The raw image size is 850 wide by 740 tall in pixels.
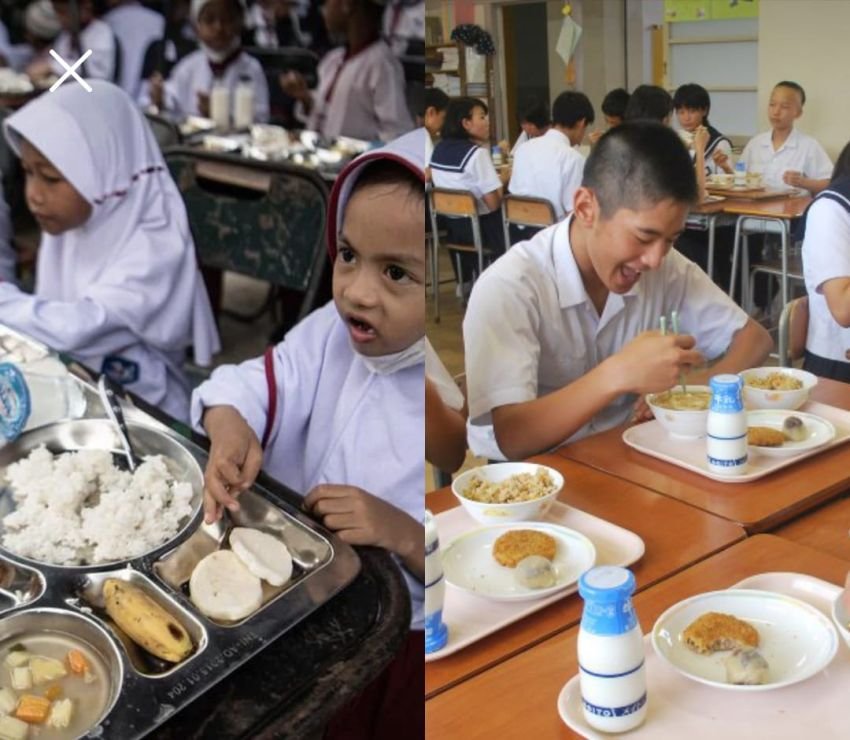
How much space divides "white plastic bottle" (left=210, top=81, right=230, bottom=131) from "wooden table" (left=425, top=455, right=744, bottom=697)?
2.17 feet

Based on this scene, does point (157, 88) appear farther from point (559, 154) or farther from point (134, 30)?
point (559, 154)

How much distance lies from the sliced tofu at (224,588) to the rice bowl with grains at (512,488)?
0.82 m

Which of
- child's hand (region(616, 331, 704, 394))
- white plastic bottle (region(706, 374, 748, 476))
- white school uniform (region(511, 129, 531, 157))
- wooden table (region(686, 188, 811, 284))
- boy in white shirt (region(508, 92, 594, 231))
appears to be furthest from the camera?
wooden table (region(686, 188, 811, 284))

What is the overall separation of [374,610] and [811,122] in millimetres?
2482

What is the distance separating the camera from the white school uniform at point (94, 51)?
2.15ft

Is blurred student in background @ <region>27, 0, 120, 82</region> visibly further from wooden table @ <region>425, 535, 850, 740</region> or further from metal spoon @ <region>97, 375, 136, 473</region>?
wooden table @ <region>425, 535, 850, 740</region>

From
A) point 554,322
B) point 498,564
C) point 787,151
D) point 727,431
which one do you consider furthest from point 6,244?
point 787,151

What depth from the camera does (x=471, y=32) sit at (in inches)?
50.6

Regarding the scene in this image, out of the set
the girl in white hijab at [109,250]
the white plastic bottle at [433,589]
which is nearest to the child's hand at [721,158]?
the white plastic bottle at [433,589]

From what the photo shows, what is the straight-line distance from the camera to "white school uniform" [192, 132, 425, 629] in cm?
63

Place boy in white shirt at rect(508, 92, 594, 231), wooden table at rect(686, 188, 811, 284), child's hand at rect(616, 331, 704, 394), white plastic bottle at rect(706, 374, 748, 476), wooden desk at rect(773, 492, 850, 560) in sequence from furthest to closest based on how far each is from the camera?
wooden table at rect(686, 188, 811, 284) → boy in white shirt at rect(508, 92, 594, 231) → child's hand at rect(616, 331, 704, 394) → white plastic bottle at rect(706, 374, 748, 476) → wooden desk at rect(773, 492, 850, 560)

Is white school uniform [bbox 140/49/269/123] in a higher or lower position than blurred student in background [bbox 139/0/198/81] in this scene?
lower

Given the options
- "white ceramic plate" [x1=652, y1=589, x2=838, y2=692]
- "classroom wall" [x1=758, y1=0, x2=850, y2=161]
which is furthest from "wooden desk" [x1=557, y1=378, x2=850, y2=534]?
"classroom wall" [x1=758, y1=0, x2=850, y2=161]

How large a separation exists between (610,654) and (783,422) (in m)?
0.96
